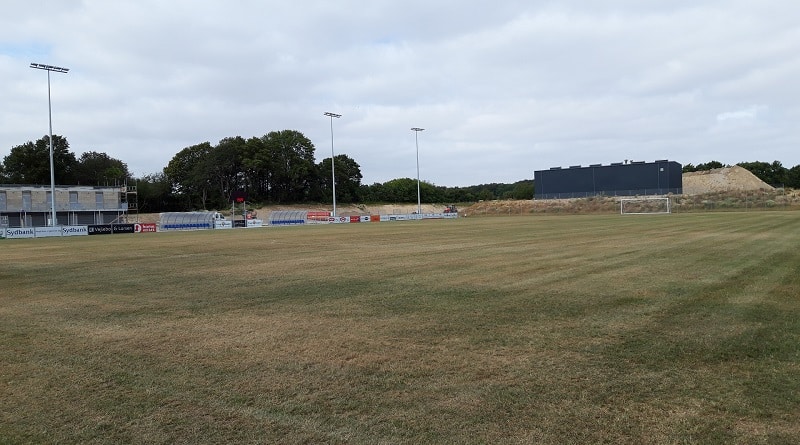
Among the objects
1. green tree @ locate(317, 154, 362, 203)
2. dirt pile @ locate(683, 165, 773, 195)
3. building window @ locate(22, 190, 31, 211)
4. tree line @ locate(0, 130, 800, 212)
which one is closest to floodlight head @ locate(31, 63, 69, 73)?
building window @ locate(22, 190, 31, 211)

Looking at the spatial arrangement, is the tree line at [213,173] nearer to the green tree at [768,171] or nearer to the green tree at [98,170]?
the green tree at [98,170]

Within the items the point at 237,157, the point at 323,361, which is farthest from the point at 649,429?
the point at 237,157

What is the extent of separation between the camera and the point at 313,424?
4223mm

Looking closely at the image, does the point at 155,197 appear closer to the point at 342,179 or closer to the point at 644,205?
the point at 342,179

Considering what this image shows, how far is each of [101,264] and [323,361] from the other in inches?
598

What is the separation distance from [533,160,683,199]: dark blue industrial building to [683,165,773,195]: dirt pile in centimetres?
810

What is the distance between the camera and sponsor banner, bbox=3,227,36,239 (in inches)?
1763

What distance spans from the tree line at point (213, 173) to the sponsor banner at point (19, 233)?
54815mm

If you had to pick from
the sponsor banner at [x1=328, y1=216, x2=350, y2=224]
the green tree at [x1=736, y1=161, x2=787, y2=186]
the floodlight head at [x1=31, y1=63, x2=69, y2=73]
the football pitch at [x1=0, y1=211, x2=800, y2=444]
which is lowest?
the football pitch at [x1=0, y1=211, x2=800, y2=444]

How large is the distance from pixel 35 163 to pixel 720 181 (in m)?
142

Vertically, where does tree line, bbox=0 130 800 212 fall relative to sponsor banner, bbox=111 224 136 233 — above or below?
above

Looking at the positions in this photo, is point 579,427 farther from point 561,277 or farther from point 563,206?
point 563,206

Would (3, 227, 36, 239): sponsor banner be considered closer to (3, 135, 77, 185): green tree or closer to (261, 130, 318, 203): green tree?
(3, 135, 77, 185): green tree

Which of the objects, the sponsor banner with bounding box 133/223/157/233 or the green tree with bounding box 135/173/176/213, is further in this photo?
the green tree with bounding box 135/173/176/213
